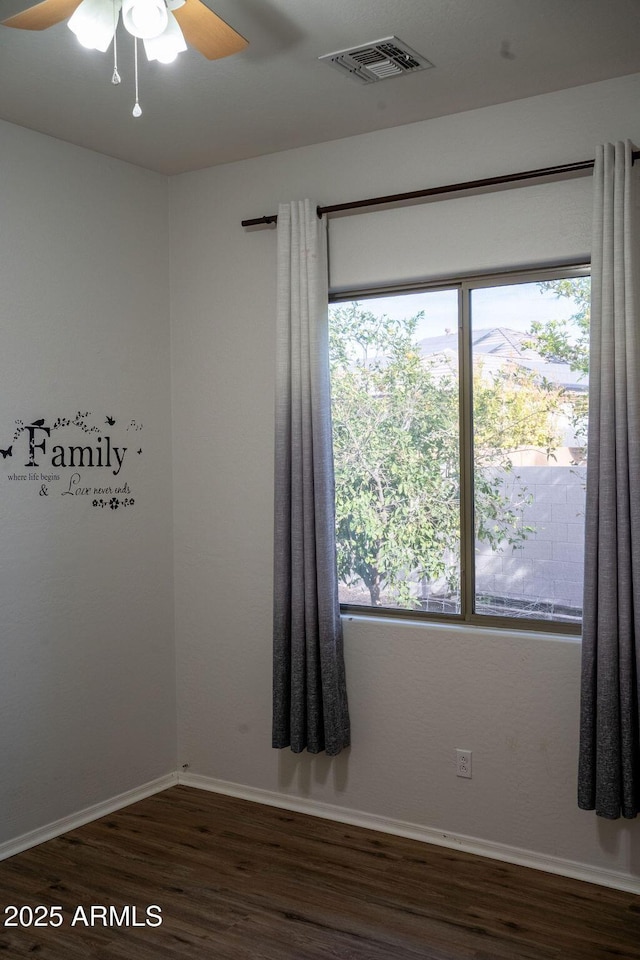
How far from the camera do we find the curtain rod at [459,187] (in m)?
3.04

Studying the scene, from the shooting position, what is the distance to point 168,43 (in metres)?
2.17

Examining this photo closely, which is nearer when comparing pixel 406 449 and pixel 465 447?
pixel 465 447

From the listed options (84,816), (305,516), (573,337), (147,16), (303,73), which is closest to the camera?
(147,16)

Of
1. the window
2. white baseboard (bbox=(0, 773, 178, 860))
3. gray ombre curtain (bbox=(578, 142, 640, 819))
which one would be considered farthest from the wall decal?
gray ombre curtain (bbox=(578, 142, 640, 819))

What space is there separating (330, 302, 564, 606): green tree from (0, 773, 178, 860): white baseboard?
1.36 m

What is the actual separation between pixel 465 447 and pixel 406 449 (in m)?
0.26

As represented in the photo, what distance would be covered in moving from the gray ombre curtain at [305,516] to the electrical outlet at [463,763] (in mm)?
475

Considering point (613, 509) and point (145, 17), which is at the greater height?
point (145, 17)

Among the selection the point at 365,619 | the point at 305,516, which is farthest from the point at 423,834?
the point at 305,516

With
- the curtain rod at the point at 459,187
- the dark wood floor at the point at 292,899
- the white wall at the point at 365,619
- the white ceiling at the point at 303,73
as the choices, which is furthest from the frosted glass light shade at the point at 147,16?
the dark wood floor at the point at 292,899

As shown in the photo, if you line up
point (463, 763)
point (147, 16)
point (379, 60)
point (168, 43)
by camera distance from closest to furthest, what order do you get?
point (147, 16), point (168, 43), point (379, 60), point (463, 763)

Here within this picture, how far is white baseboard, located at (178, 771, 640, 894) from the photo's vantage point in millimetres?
3064

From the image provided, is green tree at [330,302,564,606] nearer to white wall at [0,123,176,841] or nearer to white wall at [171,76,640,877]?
white wall at [171,76,640,877]

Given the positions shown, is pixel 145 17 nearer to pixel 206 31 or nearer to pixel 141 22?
pixel 141 22
